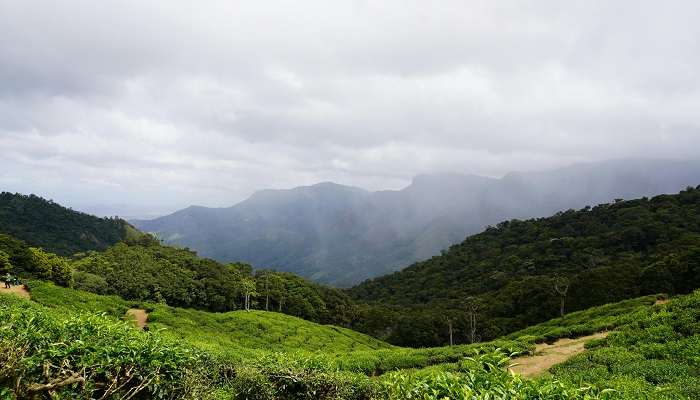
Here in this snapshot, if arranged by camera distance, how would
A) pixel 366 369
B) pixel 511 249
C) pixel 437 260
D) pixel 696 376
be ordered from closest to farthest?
pixel 696 376 < pixel 366 369 < pixel 511 249 < pixel 437 260

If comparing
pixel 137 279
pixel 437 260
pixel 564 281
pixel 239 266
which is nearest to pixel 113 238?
pixel 239 266

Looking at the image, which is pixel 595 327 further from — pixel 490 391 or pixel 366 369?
pixel 490 391

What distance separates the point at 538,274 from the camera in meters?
106

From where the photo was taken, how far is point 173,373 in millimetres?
7477

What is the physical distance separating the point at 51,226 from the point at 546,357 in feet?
617

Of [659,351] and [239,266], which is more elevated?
[659,351]

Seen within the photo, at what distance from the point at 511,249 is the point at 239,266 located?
292 feet

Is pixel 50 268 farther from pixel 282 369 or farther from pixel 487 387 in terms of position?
pixel 487 387

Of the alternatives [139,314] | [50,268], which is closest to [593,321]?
[139,314]

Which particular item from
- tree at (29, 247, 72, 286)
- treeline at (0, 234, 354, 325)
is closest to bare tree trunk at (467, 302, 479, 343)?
treeline at (0, 234, 354, 325)

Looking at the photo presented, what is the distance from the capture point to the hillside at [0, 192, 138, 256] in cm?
14116

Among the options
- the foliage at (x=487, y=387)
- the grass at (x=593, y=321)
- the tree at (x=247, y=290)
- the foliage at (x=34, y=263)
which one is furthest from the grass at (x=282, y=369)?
the tree at (x=247, y=290)

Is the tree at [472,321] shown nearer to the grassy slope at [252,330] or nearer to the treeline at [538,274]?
the treeline at [538,274]

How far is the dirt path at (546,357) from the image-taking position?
2183 centimetres
